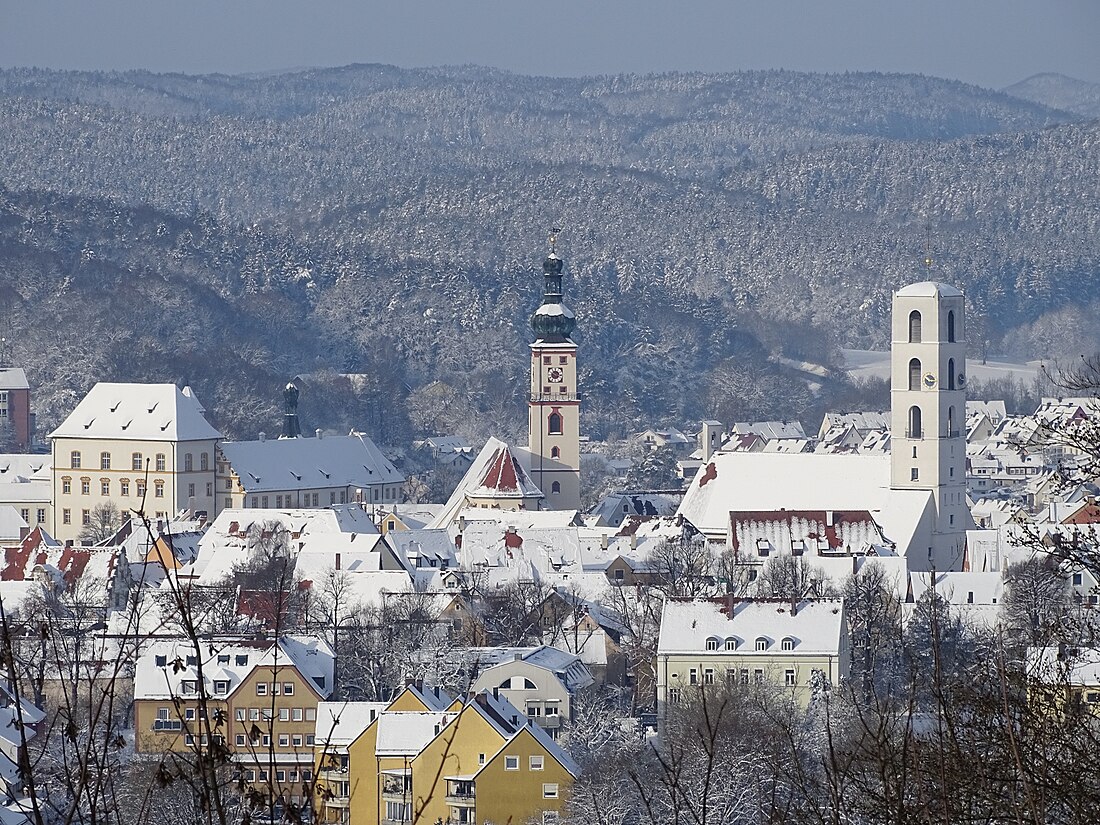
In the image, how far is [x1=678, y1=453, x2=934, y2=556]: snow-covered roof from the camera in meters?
63.8

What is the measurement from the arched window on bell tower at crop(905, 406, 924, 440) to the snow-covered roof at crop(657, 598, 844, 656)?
20790 mm

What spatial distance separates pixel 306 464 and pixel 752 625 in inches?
1482

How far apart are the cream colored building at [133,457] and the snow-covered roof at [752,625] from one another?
1324 inches

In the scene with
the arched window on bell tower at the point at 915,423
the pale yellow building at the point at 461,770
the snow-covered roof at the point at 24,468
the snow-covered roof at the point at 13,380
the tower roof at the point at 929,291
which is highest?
the snow-covered roof at the point at 13,380

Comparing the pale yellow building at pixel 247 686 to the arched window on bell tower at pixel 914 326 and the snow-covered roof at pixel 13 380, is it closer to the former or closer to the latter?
the arched window on bell tower at pixel 914 326

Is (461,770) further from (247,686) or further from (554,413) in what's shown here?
(554,413)

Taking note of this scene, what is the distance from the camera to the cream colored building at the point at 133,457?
252 ft

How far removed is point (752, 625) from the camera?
43906mm

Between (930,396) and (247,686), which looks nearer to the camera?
(247,686)

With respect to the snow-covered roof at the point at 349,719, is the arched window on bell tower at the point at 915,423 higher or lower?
higher

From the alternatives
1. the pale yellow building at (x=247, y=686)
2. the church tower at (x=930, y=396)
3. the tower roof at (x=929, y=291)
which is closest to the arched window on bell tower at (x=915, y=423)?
the church tower at (x=930, y=396)

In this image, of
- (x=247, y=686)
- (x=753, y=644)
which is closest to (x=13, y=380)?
(x=753, y=644)

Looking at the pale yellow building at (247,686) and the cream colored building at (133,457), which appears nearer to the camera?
the pale yellow building at (247,686)

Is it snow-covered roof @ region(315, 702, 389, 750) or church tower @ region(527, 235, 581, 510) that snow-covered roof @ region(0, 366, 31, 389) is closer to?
church tower @ region(527, 235, 581, 510)
